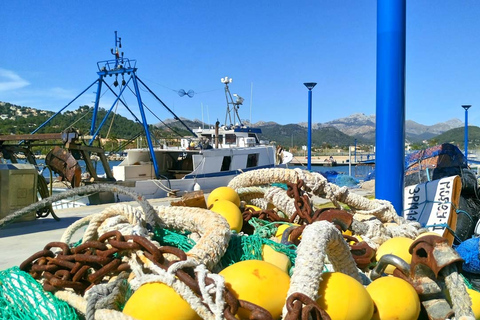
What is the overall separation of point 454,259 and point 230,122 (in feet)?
77.9

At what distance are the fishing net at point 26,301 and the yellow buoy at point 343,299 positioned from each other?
1.03m

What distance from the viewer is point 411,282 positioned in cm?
192

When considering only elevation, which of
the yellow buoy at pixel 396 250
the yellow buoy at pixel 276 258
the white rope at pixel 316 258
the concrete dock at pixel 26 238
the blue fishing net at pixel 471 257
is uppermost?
the white rope at pixel 316 258

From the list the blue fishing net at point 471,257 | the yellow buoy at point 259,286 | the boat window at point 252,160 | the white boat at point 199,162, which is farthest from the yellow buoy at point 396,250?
the boat window at point 252,160

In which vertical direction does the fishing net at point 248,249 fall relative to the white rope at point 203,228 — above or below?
below

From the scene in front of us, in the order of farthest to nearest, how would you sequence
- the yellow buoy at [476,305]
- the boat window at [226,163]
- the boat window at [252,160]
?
the boat window at [252,160] < the boat window at [226,163] < the yellow buoy at [476,305]

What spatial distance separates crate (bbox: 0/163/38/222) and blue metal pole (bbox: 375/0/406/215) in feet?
17.9

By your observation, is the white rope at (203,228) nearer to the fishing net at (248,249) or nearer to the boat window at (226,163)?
the fishing net at (248,249)

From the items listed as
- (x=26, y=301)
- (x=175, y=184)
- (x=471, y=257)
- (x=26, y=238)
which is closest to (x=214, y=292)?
(x=26, y=301)

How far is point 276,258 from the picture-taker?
2.06 meters

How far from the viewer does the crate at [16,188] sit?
6605mm

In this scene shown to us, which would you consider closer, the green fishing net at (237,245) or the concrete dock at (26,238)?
the green fishing net at (237,245)

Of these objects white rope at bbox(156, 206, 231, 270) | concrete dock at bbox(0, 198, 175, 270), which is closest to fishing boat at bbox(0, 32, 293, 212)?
concrete dock at bbox(0, 198, 175, 270)

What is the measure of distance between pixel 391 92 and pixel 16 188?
231 inches
